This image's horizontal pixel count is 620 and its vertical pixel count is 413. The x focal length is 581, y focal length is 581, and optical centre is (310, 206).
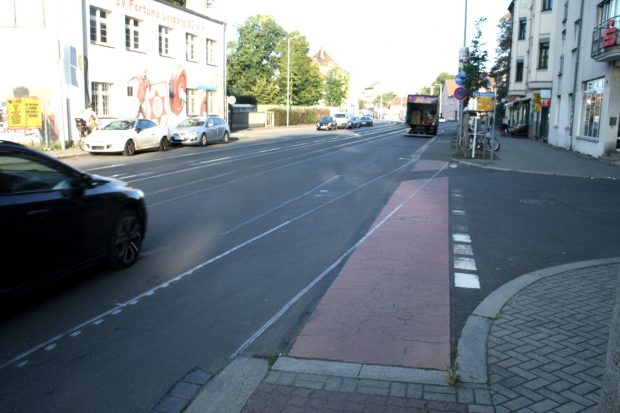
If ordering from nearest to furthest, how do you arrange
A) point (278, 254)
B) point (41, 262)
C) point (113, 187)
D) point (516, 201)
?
point (41, 262) < point (113, 187) < point (278, 254) < point (516, 201)

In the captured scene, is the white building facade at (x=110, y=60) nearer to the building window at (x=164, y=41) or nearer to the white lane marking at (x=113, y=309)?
the building window at (x=164, y=41)

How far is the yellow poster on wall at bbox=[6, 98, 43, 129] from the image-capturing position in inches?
894

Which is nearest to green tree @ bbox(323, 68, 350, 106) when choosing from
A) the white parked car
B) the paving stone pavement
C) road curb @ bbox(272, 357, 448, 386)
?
the white parked car

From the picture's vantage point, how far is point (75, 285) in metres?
5.94

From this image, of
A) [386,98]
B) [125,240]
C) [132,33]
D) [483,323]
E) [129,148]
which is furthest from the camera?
[386,98]

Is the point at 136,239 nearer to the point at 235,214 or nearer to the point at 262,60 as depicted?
the point at 235,214

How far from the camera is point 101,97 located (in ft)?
93.1

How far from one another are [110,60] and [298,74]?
159 ft

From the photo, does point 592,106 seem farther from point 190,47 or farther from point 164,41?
point 190,47

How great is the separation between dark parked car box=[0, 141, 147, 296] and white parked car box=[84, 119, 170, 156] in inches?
638

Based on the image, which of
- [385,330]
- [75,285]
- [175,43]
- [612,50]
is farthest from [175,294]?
[175,43]

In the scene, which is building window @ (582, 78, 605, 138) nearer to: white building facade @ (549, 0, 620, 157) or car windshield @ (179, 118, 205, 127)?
white building facade @ (549, 0, 620, 157)

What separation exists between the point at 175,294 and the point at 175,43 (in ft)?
104

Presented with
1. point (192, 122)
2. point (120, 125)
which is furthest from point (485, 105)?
point (192, 122)
